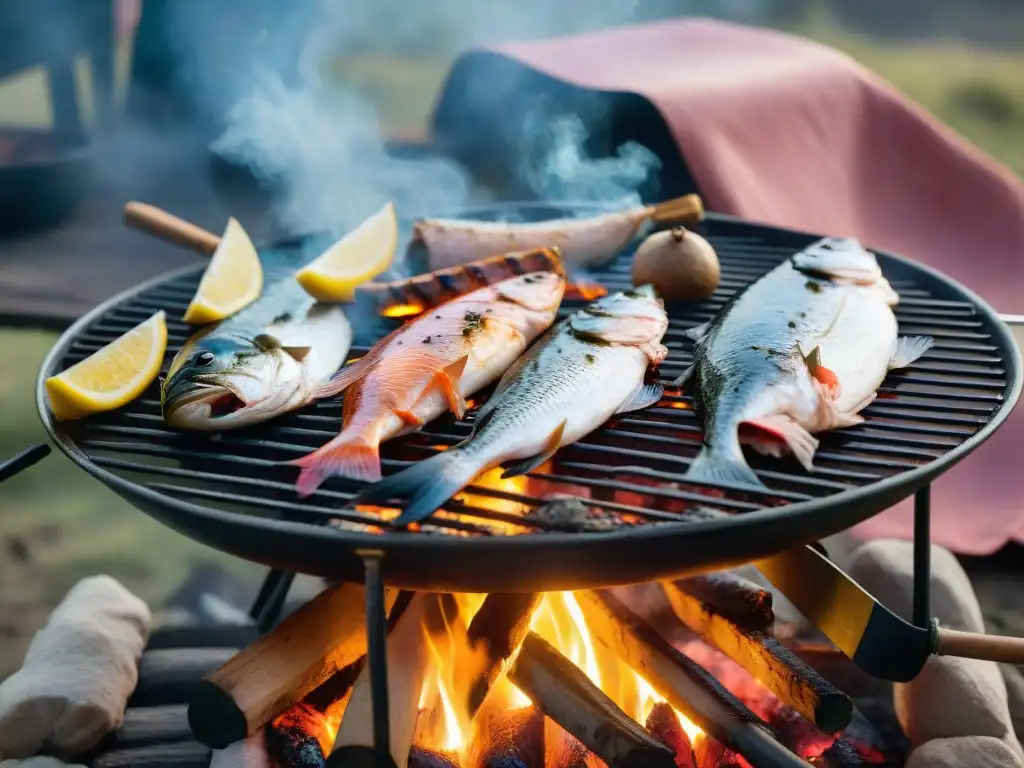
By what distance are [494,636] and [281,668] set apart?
0.50 m

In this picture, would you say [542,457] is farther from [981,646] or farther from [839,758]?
[839,758]

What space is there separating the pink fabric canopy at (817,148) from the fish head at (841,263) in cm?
170

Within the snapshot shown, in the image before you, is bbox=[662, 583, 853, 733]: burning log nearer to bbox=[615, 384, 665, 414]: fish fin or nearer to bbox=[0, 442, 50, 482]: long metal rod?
bbox=[615, 384, 665, 414]: fish fin

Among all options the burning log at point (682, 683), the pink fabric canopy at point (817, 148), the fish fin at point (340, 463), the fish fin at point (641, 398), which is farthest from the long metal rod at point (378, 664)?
the pink fabric canopy at point (817, 148)

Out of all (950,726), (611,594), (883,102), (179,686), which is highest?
(883,102)

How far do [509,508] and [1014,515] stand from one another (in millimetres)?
2817

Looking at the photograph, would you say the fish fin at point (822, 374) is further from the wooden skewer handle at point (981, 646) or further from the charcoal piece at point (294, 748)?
the charcoal piece at point (294, 748)

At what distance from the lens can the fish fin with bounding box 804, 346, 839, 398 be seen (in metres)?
2.09

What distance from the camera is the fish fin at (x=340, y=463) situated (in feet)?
5.74

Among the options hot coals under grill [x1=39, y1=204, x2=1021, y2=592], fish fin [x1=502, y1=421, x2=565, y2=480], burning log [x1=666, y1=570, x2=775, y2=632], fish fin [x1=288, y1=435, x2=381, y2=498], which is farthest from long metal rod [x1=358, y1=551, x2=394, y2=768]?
burning log [x1=666, y1=570, x2=775, y2=632]

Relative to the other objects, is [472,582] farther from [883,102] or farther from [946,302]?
[883,102]

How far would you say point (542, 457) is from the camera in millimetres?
1878

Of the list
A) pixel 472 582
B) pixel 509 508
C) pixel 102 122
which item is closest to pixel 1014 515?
pixel 509 508

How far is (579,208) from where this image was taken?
3.58m
